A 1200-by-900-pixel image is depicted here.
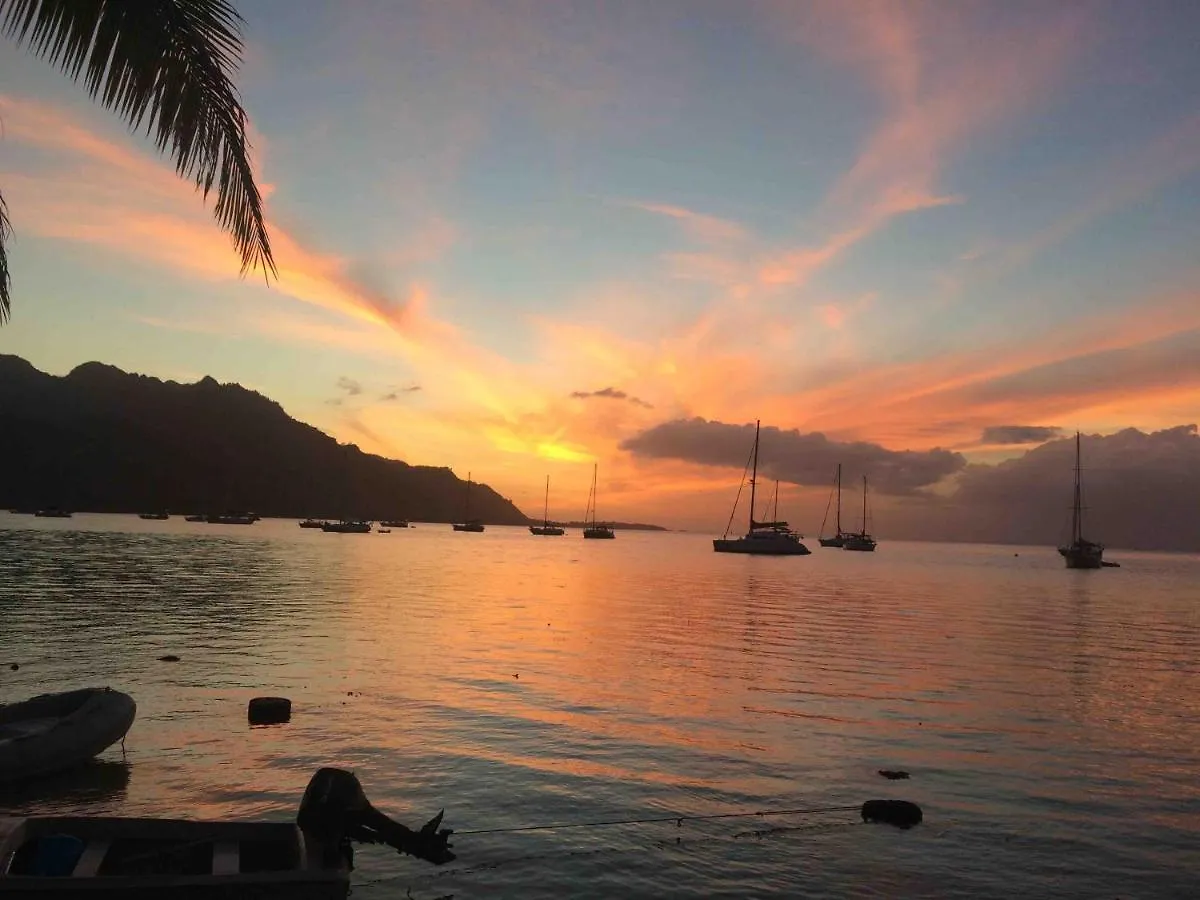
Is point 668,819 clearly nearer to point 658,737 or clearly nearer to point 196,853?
point 658,737

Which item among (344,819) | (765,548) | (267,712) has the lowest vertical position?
(267,712)

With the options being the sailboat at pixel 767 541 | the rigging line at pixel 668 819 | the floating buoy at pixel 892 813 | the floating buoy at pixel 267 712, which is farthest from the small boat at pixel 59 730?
the sailboat at pixel 767 541

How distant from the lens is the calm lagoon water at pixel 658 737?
1220cm

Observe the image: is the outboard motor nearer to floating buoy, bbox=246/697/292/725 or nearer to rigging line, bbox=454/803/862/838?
rigging line, bbox=454/803/862/838

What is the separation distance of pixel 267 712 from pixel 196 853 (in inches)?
416

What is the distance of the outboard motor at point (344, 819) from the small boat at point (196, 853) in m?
0.01

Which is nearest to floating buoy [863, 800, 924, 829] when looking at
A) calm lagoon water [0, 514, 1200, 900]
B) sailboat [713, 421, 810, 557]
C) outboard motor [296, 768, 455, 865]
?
calm lagoon water [0, 514, 1200, 900]

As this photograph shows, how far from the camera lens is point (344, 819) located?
9680mm

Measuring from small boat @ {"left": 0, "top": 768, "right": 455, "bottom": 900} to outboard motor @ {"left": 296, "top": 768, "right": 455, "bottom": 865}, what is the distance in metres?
0.01

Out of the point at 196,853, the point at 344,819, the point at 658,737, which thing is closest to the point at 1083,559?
the point at 658,737

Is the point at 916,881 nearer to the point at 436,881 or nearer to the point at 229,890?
the point at 436,881

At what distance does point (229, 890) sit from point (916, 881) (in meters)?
9.08

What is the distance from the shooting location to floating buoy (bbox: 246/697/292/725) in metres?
18.9

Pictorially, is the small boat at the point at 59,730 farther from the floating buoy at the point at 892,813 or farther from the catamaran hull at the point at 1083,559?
the catamaran hull at the point at 1083,559
